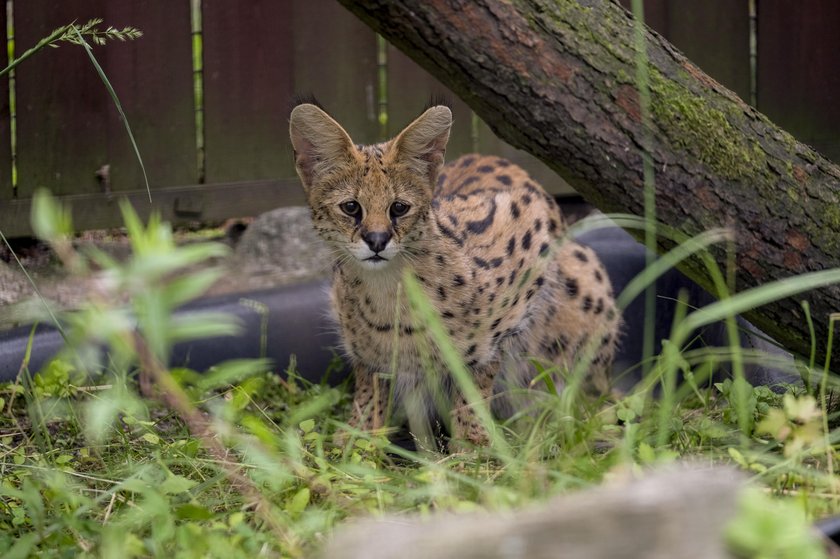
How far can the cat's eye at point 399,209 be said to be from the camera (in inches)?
116

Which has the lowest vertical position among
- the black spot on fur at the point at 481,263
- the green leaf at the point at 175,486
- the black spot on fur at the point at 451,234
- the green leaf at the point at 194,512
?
the green leaf at the point at 175,486

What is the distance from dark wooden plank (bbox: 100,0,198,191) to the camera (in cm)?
455

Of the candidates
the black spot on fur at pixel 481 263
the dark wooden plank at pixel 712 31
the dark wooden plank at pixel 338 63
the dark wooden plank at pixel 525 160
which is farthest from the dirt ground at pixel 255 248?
the dark wooden plank at pixel 712 31

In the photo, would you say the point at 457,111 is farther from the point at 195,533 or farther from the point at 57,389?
the point at 195,533

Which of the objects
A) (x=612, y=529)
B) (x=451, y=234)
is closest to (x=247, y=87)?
(x=451, y=234)

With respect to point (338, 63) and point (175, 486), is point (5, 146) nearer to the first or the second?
point (338, 63)

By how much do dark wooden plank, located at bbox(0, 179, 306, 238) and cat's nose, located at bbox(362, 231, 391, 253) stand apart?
6.67 feet

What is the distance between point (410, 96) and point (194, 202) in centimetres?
114

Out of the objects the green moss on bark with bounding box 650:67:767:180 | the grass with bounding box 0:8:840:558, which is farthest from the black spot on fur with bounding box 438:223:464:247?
the green moss on bark with bounding box 650:67:767:180

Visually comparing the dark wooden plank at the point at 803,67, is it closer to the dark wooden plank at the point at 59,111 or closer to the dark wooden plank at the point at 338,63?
the dark wooden plank at the point at 338,63

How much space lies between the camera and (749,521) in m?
1.12

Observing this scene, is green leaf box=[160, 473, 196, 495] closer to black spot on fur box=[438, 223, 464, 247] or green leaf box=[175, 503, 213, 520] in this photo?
green leaf box=[175, 503, 213, 520]

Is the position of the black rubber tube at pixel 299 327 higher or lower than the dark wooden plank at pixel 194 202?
lower

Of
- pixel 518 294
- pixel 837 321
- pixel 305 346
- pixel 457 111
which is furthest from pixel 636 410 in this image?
pixel 457 111
